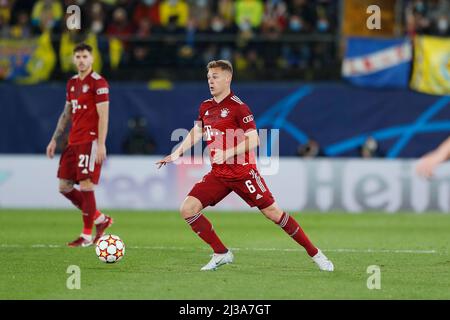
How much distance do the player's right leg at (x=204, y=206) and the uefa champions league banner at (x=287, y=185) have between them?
29.9 feet

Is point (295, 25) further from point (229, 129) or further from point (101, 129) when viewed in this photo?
point (229, 129)

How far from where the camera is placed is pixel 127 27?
75.9 ft

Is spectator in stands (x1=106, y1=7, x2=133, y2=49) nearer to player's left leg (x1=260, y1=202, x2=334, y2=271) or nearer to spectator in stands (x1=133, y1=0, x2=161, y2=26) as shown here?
spectator in stands (x1=133, y1=0, x2=161, y2=26)

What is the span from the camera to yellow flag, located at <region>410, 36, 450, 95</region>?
21656 millimetres

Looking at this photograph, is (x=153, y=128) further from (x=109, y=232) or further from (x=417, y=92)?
(x=109, y=232)

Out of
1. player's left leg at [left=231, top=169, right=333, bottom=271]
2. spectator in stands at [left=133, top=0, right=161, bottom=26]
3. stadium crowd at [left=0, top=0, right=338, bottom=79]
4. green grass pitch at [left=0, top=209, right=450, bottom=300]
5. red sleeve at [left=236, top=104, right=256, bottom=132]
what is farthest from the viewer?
spectator in stands at [left=133, top=0, right=161, bottom=26]

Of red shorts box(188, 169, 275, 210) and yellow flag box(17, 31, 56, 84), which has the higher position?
yellow flag box(17, 31, 56, 84)

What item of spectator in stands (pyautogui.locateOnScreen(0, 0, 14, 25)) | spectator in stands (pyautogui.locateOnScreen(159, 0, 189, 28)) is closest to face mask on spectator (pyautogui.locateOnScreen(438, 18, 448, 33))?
spectator in stands (pyautogui.locateOnScreen(159, 0, 189, 28))

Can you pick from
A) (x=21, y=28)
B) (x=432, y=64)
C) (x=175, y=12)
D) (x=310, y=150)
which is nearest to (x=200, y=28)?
(x=175, y=12)

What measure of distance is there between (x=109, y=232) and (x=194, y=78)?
8.15 metres

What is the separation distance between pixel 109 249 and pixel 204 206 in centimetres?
115

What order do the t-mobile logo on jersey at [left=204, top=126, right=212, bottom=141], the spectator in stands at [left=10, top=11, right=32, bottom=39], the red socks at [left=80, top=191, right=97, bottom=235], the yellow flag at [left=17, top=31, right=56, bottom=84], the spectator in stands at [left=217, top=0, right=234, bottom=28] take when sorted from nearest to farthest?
the t-mobile logo on jersey at [left=204, top=126, right=212, bottom=141]
the red socks at [left=80, top=191, right=97, bottom=235]
the yellow flag at [left=17, top=31, right=56, bottom=84]
the spectator in stands at [left=10, top=11, right=32, bottom=39]
the spectator in stands at [left=217, top=0, right=234, bottom=28]

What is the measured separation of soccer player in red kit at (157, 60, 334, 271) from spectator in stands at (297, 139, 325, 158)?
1160cm

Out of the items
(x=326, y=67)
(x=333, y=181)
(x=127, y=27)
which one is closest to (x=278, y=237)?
(x=333, y=181)
